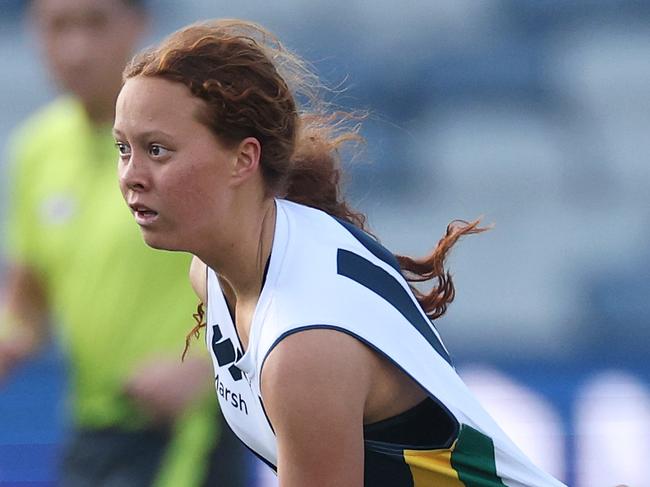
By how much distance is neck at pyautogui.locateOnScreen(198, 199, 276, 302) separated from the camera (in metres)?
1.75

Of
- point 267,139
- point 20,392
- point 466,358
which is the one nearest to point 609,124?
point 466,358

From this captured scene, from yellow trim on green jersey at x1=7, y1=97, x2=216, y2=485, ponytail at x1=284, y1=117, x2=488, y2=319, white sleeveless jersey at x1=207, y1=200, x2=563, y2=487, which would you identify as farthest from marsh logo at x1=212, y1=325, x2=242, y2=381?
yellow trim on green jersey at x1=7, y1=97, x2=216, y2=485

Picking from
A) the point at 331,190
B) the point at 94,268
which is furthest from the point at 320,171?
the point at 94,268

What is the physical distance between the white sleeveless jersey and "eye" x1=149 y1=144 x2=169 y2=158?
7.5 inches

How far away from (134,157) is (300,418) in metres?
0.38

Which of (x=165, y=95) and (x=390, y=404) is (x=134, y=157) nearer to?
(x=165, y=95)

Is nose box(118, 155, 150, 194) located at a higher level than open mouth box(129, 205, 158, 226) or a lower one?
higher

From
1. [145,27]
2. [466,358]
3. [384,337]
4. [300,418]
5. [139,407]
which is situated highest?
[145,27]

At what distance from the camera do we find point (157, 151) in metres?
1.68

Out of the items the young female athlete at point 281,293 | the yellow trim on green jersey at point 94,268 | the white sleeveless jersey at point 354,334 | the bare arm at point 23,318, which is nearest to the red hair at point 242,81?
the young female athlete at point 281,293

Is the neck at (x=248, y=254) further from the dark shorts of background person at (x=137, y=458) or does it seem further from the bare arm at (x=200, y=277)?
the dark shorts of background person at (x=137, y=458)

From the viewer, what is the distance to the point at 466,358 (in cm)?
370

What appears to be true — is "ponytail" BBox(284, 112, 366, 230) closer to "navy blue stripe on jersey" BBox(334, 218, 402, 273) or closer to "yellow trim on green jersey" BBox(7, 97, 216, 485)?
"navy blue stripe on jersey" BBox(334, 218, 402, 273)

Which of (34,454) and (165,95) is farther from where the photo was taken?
(34,454)
